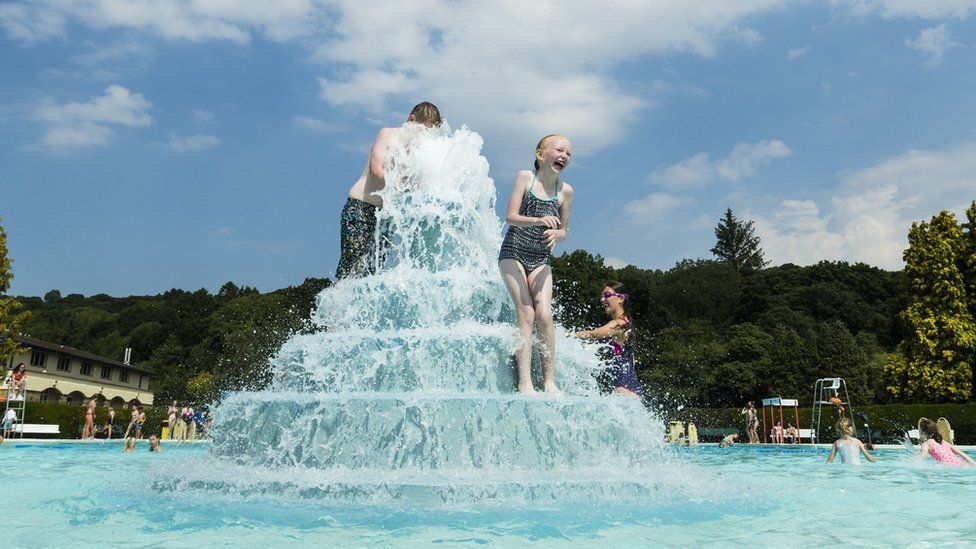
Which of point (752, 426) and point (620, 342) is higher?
point (620, 342)

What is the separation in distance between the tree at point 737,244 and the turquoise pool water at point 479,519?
88.8 m

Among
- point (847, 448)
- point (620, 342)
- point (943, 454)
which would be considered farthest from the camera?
point (847, 448)

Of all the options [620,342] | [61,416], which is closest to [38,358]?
[61,416]

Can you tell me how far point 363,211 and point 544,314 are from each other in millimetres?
2534

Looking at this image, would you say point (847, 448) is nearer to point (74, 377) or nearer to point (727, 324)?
point (74, 377)

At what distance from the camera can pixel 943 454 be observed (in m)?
9.75

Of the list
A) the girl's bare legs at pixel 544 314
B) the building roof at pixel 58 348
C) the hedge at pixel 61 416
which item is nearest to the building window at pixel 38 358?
the building roof at pixel 58 348

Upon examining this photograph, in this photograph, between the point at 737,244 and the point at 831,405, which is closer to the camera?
the point at 831,405

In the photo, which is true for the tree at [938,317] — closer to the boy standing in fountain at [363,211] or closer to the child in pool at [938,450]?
the child in pool at [938,450]

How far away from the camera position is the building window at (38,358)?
5179cm

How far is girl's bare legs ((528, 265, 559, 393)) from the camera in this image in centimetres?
624

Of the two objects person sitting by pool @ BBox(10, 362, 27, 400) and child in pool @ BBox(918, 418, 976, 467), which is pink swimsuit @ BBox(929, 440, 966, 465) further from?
person sitting by pool @ BBox(10, 362, 27, 400)

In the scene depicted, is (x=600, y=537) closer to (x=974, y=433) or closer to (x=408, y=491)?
(x=408, y=491)

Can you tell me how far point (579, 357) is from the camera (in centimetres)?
716
